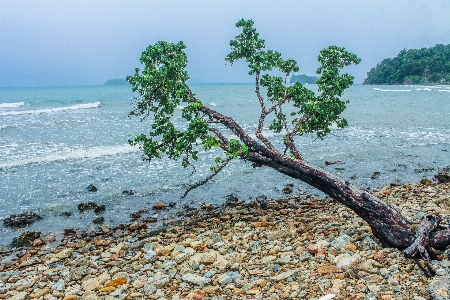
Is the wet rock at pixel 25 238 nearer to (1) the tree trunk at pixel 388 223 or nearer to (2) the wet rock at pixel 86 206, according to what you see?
(2) the wet rock at pixel 86 206

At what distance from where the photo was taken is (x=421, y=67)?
4970 inches

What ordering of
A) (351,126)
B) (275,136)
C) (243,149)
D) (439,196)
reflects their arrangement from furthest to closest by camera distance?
1. (351,126)
2. (275,136)
3. (439,196)
4. (243,149)

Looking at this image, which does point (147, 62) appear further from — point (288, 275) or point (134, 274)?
point (288, 275)

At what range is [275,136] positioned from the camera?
23.7 m

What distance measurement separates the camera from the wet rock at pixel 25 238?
869 cm

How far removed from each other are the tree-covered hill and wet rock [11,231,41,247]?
138145 mm

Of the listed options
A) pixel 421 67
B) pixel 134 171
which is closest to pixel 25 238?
pixel 134 171

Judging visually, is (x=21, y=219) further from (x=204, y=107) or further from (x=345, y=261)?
(x=345, y=261)

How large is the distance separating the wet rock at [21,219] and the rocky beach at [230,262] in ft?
5.11

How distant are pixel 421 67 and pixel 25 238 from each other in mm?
141467

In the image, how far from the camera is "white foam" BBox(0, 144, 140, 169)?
55.1 ft

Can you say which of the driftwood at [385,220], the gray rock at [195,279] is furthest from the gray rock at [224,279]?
the driftwood at [385,220]

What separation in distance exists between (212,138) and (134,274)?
3534 mm

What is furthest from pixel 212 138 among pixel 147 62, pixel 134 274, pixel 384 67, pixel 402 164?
pixel 384 67
